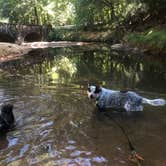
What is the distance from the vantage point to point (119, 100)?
27.5ft

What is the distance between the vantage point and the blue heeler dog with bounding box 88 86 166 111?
8219 millimetres

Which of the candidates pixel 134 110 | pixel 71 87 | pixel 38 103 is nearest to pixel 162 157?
pixel 134 110

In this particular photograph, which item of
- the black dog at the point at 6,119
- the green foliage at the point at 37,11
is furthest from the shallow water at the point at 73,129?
the green foliage at the point at 37,11

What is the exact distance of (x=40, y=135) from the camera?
6879 mm

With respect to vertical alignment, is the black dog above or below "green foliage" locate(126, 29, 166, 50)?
below

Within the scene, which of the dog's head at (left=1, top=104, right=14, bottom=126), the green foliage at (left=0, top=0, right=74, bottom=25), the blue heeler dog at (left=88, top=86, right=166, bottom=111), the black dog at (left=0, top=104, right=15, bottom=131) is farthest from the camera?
the green foliage at (left=0, top=0, right=74, bottom=25)

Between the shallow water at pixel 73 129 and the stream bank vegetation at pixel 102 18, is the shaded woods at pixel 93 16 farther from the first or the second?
the shallow water at pixel 73 129

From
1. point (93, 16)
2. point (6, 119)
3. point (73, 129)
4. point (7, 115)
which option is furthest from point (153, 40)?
point (93, 16)

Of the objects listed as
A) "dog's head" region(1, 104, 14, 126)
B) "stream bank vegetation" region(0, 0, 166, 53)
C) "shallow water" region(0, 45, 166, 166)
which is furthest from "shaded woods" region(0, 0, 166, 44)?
"dog's head" region(1, 104, 14, 126)

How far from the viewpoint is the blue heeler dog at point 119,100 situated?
8.22m

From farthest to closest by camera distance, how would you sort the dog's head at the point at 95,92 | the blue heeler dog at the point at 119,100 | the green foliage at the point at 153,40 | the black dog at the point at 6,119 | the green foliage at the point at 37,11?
the green foliage at the point at 37,11 < the green foliage at the point at 153,40 < the dog's head at the point at 95,92 < the blue heeler dog at the point at 119,100 < the black dog at the point at 6,119

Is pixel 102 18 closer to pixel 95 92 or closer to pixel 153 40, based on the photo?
pixel 153 40

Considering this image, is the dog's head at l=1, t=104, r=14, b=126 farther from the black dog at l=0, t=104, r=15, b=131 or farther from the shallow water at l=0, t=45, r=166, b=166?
the shallow water at l=0, t=45, r=166, b=166

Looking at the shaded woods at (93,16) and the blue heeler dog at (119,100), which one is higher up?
the shaded woods at (93,16)
